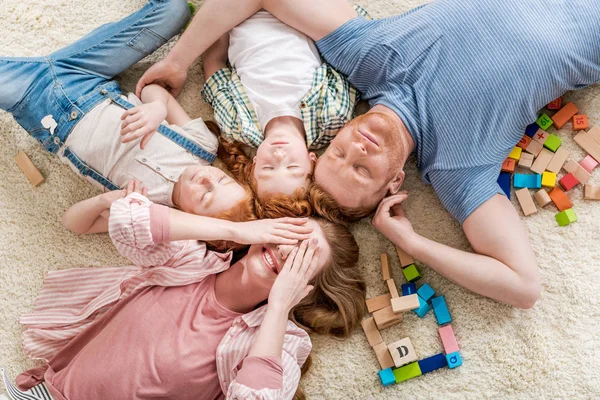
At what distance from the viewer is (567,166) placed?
1.34 meters

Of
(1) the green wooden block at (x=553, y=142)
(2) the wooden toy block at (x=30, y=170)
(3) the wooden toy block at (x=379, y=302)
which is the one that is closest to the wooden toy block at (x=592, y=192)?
(1) the green wooden block at (x=553, y=142)

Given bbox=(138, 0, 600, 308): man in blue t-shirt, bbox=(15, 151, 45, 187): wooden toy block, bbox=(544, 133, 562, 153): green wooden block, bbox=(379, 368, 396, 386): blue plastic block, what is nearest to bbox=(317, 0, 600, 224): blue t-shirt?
bbox=(138, 0, 600, 308): man in blue t-shirt

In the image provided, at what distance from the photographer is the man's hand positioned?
138cm

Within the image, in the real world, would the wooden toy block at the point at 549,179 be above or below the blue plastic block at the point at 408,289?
above

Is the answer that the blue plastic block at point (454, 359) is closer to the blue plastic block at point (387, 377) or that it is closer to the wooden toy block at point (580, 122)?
the blue plastic block at point (387, 377)

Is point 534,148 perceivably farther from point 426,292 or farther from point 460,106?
point 426,292

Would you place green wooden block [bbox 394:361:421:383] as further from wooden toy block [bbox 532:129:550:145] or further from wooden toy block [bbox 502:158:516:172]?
wooden toy block [bbox 532:129:550:145]

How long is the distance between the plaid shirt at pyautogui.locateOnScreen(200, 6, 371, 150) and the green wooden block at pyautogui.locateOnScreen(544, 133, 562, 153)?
1.70 ft

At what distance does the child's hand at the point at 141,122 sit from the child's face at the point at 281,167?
0.92 feet

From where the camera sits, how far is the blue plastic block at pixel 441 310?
1307mm

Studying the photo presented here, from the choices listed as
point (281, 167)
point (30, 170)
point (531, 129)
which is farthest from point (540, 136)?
point (30, 170)

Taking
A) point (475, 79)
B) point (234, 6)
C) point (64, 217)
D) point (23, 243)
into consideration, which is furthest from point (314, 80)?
point (23, 243)

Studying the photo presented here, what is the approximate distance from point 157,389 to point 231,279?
297 mm

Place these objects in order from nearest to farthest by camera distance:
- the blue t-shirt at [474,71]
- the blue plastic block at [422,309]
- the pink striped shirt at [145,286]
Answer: the pink striped shirt at [145,286] → the blue t-shirt at [474,71] → the blue plastic block at [422,309]
